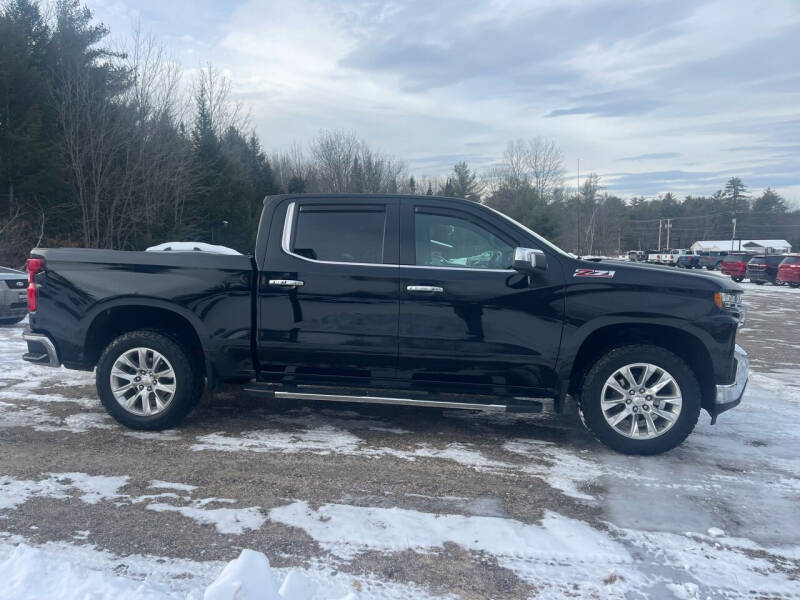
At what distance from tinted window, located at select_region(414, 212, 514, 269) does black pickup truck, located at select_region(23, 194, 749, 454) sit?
0.01 m

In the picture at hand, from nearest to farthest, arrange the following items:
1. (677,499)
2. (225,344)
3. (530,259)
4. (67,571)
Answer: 1. (67,571)
2. (677,499)
3. (530,259)
4. (225,344)

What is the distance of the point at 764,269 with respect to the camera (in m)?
32.6

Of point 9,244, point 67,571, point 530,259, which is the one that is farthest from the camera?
point 9,244

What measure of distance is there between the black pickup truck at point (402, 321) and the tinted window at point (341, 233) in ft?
0.04

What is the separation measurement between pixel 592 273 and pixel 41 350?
15.4 feet

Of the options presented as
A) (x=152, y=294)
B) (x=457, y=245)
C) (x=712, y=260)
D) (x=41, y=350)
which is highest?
(x=457, y=245)

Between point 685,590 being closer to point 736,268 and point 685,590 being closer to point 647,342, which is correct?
point 647,342

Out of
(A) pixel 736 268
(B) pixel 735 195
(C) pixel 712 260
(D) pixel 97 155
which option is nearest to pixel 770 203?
(B) pixel 735 195

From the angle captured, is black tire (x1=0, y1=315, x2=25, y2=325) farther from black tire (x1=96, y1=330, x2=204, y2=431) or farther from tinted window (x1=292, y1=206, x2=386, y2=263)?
tinted window (x1=292, y1=206, x2=386, y2=263)

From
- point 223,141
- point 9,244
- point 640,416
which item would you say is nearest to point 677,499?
point 640,416

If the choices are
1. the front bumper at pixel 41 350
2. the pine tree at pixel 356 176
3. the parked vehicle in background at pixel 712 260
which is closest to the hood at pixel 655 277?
the front bumper at pixel 41 350

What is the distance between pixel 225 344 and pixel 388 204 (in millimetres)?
1806

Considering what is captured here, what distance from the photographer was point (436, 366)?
485cm

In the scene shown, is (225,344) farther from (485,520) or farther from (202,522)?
(485,520)
